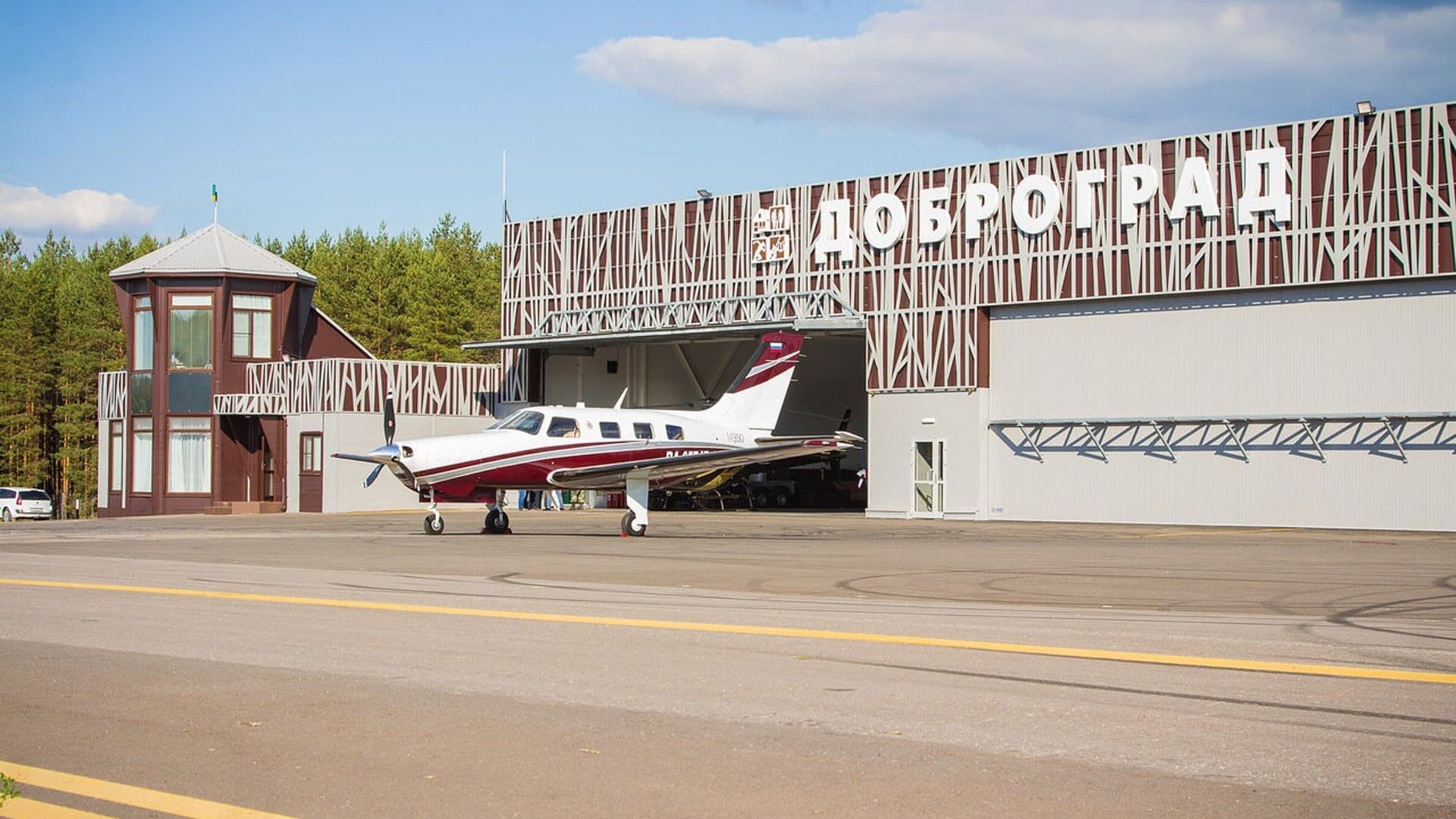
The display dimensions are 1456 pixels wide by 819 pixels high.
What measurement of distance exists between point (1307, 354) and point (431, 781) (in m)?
32.3

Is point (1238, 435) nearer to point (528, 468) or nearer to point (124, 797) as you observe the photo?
point (528, 468)

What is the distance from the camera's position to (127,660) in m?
10.2

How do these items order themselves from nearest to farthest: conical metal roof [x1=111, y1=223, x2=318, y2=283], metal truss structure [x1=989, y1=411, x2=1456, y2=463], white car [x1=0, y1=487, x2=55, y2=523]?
metal truss structure [x1=989, y1=411, x2=1456, y2=463], conical metal roof [x1=111, y1=223, x2=318, y2=283], white car [x1=0, y1=487, x2=55, y2=523]

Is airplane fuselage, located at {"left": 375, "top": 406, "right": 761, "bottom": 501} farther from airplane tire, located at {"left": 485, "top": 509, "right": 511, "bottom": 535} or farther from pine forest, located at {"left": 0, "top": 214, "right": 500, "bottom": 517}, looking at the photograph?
pine forest, located at {"left": 0, "top": 214, "right": 500, "bottom": 517}

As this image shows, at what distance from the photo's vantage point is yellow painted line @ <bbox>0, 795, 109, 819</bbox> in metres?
5.96

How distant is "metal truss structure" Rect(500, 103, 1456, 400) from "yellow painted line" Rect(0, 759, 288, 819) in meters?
32.4

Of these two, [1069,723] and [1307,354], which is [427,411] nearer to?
[1307,354]

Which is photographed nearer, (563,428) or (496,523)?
(563,428)

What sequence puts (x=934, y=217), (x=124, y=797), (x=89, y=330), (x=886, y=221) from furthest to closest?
(x=89, y=330), (x=886, y=221), (x=934, y=217), (x=124, y=797)

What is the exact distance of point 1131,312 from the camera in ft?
124

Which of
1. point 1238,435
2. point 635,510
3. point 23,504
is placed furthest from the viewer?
point 23,504

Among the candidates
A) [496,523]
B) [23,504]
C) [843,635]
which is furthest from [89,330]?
[843,635]

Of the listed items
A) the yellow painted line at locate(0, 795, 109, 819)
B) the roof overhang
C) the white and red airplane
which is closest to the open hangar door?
the roof overhang

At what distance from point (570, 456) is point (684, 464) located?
2.32 metres
